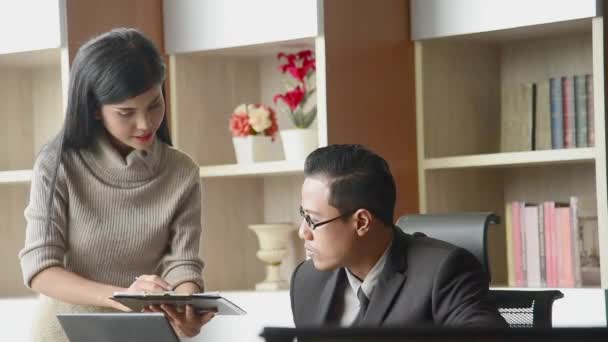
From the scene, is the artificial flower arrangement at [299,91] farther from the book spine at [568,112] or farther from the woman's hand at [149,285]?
the woman's hand at [149,285]

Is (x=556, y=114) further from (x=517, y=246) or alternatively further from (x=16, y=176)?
(x=16, y=176)

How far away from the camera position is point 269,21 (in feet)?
12.6

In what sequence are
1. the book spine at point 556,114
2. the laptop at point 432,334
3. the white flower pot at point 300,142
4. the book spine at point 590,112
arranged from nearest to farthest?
the laptop at point 432,334 → the book spine at point 590,112 → the book spine at point 556,114 → the white flower pot at point 300,142

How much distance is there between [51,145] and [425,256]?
80 centimetres

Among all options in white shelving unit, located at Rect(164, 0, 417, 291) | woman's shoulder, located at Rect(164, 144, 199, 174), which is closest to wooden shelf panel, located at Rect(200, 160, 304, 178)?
white shelving unit, located at Rect(164, 0, 417, 291)

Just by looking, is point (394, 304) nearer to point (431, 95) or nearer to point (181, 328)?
point (181, 328)

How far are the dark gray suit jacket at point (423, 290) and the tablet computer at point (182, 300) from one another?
147 millimetres

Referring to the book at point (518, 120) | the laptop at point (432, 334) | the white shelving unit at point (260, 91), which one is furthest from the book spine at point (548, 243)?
the laptop at point (432, 334)

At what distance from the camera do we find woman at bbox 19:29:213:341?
2221 mm

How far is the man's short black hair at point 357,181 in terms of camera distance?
2084 mm

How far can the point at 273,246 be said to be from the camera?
411 cm

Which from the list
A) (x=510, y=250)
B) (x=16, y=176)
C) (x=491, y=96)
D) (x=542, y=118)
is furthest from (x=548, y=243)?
(x=16, y=176)

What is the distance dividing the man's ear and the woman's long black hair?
20.3 inches

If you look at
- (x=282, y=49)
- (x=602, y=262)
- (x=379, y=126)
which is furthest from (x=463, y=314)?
(x=282, y=49)
